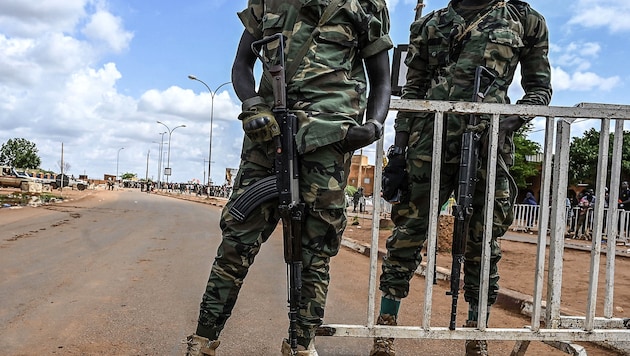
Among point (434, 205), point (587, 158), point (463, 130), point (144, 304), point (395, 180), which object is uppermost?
point (587, 158)

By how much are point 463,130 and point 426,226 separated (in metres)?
0.56

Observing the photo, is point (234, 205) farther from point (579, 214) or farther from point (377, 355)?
point (579, 214)

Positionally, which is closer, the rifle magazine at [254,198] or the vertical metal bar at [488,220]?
the rifle magazine at [254,198]

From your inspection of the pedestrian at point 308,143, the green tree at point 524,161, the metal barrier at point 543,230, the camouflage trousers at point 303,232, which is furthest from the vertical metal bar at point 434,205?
the green tree at point 524,161

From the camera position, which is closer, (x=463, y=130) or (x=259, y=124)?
(x=259, y=124)

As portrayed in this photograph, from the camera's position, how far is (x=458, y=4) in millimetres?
3096

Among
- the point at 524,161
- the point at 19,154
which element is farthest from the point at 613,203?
the point at 19,154

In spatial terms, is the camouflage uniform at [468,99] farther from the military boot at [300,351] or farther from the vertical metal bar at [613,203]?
the military boot at [300,351]

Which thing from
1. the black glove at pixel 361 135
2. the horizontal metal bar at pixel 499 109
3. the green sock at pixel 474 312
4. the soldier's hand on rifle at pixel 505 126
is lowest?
the green sock at pixel 474 312

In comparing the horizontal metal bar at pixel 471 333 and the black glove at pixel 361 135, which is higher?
the black glove at pixel 361 135

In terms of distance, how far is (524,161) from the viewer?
93.0ft

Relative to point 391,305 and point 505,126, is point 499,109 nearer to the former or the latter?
point 505,126

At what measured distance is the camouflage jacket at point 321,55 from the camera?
2.17 metres

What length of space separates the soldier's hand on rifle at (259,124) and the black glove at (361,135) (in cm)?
30
